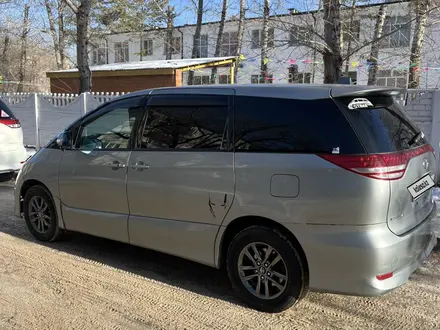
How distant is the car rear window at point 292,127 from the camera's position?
307 centimetres

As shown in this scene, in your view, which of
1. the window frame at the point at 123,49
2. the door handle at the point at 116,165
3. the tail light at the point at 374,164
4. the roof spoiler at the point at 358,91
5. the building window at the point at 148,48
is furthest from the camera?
the window frame at the point at 123,49

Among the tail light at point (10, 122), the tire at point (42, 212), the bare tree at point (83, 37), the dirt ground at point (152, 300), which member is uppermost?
the bare tree at point (83, 37)

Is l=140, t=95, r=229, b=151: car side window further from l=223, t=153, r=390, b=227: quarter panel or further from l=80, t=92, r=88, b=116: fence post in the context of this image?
l=80, t=92, r=88, b=116: fence post

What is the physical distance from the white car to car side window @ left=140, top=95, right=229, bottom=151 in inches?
186

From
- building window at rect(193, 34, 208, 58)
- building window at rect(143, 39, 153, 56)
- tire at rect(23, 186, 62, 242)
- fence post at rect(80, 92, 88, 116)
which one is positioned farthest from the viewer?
building window at rect(143, 39, 153, 56)

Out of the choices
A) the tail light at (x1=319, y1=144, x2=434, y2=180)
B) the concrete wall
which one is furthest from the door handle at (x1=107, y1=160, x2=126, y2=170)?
the concrete wall

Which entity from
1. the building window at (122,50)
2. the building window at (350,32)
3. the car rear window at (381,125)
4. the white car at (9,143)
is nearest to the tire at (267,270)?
the car rear window at (381,125)

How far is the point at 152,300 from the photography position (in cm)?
362

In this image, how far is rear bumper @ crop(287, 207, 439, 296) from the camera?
9.67ft

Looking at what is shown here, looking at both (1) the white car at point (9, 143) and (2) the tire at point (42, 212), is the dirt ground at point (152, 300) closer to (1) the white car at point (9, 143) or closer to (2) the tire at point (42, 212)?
(2) the tire at point (42, 212)

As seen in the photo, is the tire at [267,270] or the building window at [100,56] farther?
the building window at [100,56]

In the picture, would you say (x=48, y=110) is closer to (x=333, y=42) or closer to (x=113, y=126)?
(x=333, y=42)

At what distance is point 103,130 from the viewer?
4.50 meters

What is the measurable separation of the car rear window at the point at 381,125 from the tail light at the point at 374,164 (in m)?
0.06
